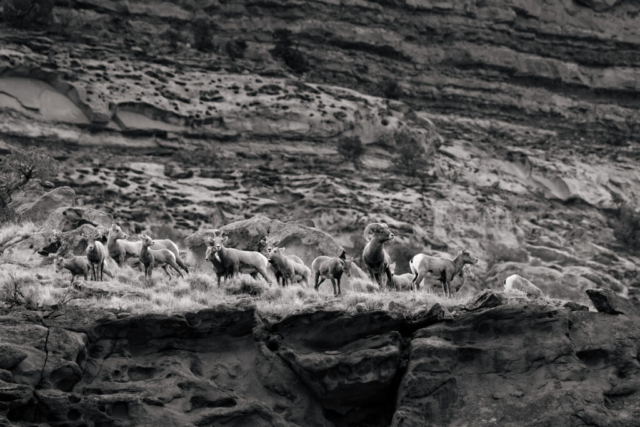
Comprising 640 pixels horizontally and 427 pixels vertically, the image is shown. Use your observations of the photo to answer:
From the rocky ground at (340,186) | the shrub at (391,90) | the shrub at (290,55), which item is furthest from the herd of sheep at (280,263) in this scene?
the shrub at (391,90)

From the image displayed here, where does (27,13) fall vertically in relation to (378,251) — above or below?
below

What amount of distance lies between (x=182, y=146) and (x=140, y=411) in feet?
132

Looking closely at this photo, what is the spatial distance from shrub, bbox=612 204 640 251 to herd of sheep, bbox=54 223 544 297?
30.2 m

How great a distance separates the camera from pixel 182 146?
5831 cm

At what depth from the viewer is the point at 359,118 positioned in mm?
62312

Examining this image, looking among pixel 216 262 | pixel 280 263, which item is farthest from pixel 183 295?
pixel 280 263

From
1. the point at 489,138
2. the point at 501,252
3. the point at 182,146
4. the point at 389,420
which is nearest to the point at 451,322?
the point at 389,420

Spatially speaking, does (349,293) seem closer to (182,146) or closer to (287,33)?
(182,146)

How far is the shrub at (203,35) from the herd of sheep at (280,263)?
43.9 m

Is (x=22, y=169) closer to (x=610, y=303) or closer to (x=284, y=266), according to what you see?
(x=284, y=266)

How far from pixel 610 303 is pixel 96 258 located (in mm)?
13312

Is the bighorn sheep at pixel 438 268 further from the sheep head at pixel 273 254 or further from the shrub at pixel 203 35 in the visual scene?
the shrub at pixel 203 35

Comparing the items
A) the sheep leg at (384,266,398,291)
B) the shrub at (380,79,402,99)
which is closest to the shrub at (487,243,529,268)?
the sheep leg at (384,266,398,291)

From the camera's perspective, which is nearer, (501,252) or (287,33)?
(501,252)
